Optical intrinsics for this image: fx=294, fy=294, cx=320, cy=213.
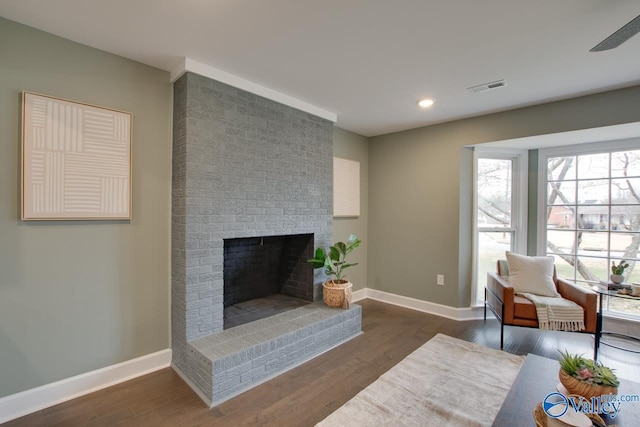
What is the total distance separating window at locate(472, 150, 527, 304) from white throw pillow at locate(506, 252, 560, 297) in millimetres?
582

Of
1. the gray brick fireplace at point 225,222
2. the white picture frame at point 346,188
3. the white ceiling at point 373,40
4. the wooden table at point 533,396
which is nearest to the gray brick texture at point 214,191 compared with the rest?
the gray brick fireplace at point 225,222

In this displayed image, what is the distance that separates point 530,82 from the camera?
2488mm

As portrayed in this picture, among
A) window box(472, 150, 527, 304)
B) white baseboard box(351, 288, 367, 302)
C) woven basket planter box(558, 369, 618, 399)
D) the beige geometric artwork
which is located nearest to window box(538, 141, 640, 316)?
window box(472, 150, 527, 304)

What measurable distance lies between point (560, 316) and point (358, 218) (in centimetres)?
245

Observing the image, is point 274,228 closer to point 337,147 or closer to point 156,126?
point 156,126

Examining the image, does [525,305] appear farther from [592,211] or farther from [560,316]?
[592,211]

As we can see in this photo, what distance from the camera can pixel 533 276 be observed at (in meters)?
2.99

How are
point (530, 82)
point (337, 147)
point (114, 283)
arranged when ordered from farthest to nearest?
point (337, 147) < point (530, 82) < point (114, 283)

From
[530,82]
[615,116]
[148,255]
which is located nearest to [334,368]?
[148,255]

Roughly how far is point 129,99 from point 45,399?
2.10m

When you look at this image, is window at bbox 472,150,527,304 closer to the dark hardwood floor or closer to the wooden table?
the dark hardwood floor

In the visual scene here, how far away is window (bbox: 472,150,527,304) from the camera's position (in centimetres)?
368

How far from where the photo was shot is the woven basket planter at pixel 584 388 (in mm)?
1301

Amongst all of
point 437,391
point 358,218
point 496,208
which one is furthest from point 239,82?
point 496,208
